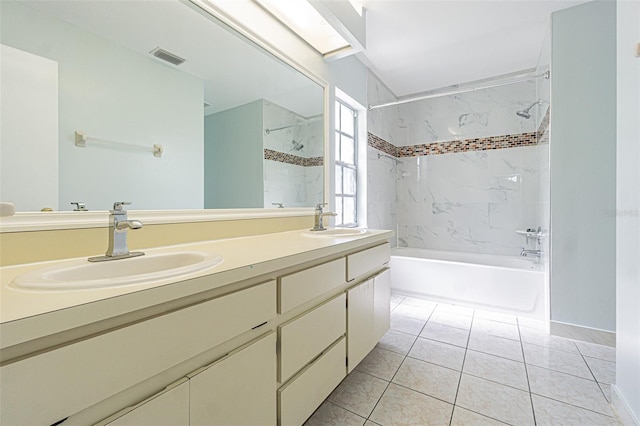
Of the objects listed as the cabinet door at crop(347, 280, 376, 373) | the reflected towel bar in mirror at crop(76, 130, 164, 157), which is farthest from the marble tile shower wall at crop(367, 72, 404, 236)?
the reflected towel bar in mirror at crop(76, 130, 164, 157)

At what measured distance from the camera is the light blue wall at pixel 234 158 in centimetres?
134

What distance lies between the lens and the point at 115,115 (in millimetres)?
1004

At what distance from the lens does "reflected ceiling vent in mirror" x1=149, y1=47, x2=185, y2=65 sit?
1.14 m

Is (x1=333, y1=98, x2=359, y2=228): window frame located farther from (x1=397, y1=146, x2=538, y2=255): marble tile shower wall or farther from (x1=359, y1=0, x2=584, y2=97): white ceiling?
(x1=397, y1=146, x2=538, y2=255): marble tile shower wall

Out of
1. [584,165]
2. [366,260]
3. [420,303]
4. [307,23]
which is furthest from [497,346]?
[307,23]

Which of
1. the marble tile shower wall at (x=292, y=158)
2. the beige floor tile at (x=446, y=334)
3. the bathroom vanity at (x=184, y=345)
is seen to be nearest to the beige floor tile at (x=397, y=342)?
the beige floor tile at (x=446, y=334)

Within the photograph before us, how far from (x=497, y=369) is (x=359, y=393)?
0.90 m

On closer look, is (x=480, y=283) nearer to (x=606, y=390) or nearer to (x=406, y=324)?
(x=406, y=324)

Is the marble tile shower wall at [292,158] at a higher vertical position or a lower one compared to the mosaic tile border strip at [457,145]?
lower

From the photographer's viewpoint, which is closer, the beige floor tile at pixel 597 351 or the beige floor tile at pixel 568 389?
the beige floor tile at pixel 568 389

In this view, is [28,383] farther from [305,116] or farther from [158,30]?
[305,116]

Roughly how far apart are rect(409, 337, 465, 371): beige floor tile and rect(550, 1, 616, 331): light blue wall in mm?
944

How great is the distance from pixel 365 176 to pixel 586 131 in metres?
1.76

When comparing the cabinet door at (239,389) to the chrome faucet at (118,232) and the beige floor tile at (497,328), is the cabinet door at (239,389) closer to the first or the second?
the chrome faucet at (118,232)
